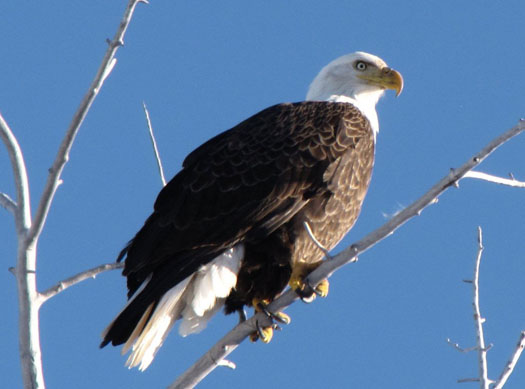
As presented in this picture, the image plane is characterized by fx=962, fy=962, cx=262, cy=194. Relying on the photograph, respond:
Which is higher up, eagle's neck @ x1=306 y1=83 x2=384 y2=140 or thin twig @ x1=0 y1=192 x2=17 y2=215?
thin twig @ x1=0 y1=192 x2=17 y2=215

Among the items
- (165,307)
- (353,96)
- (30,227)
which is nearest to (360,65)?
(353,96)

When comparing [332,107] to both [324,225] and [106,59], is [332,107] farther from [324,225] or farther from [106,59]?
[106,59]

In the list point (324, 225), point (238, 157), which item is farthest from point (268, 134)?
point (324, 225)

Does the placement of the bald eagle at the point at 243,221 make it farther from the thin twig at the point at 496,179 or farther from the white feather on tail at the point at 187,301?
the thin twig at the point at 496,179

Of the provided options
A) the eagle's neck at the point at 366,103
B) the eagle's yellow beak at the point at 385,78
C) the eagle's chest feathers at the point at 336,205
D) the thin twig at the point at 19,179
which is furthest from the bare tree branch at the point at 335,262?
the eagle's yellow beak at the point at 385,78

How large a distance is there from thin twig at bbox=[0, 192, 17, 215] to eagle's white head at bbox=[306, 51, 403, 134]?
2.61 metres

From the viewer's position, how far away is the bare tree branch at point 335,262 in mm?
3457

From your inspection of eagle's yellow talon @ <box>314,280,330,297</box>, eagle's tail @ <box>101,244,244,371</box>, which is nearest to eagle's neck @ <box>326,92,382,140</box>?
eagle's yellow talon @ <box>314,280,330,297</box>

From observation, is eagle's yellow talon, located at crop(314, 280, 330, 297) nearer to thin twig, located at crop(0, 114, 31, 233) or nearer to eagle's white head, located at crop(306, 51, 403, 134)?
eagle's white head, located at crop(306, 51, 403, 134)

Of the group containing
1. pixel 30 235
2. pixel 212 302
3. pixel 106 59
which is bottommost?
pixel 212 302

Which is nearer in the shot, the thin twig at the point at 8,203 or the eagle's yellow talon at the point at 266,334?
the thin twig at the point at 8,203

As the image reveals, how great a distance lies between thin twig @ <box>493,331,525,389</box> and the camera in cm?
364

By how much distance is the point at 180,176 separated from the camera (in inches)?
201

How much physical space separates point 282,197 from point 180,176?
0.61 meters
